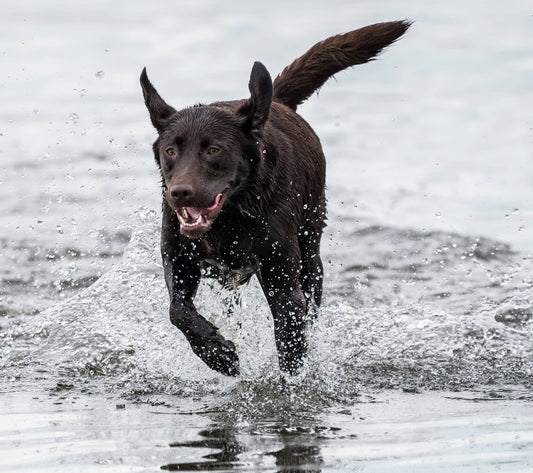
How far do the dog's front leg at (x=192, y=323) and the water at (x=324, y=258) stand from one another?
0.68ft

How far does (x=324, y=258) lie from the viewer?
1068 centimetres

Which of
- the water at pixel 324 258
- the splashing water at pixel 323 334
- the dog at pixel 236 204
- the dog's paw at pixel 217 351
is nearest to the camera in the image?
the water at pixel 324 258

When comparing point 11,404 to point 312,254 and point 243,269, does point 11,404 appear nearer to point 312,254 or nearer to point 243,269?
point 243,269

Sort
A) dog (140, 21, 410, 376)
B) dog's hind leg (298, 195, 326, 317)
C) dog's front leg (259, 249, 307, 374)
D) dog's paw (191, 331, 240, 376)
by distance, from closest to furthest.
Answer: dog (140, 21, 410, 376) → dog's paw (191, 331, 240, 376) → dog's front leg (259, 249, 307, 374) → dog's hind leg (298, 195, 326, 317)

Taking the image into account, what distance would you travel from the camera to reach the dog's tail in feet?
26.1

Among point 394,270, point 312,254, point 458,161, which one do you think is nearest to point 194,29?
point 458,161

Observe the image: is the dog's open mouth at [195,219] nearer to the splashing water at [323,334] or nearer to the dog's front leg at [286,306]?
Result: the dog's front leg at [286,306]

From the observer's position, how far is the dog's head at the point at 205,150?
20.1 ft

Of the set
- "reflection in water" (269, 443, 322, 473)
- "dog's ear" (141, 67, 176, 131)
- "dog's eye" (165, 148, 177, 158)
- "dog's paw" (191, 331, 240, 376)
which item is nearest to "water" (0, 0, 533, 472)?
"reflection in water" (269, 443, 322, 473)

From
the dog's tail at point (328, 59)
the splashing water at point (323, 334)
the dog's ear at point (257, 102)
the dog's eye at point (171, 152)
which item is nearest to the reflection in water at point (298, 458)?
the splashing water at point (323, 334)

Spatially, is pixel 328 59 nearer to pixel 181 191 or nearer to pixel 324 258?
pixel 181 191

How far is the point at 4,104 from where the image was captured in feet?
53.7

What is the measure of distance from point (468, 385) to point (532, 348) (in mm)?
1046

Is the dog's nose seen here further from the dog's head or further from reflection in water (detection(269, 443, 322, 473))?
reflection in water (detection(269, 443, 322, 473))
